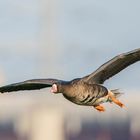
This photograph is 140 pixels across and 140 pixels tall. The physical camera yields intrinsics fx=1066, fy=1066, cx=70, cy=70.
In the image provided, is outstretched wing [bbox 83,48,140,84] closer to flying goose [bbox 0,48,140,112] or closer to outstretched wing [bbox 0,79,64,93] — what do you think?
flying goose [bbox 0,48,140,112]

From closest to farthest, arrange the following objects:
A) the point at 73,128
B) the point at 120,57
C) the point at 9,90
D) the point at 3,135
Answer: the point at 120,57, the point at 9,90, the point at 3,135, the point at 73,128

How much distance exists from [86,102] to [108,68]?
125 cm

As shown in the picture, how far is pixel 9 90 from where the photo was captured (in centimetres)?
3058

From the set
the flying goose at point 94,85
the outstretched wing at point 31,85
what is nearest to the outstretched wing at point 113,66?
the flying goose at point 94,85

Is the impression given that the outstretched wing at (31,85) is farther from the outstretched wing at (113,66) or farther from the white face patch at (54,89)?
the outstretched wing at (113,66)

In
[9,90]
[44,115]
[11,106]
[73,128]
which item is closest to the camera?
[9,90]

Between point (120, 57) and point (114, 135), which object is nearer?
point (120, 57)

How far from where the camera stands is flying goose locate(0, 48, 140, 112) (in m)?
27.7

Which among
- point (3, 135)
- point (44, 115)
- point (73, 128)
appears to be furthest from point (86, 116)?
point (44, 115)

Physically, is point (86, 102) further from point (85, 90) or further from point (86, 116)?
point (86, 116)

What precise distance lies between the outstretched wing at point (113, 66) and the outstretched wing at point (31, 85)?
981mm

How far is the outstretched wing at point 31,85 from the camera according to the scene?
2842 cm

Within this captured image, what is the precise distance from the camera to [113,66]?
92.9 feet

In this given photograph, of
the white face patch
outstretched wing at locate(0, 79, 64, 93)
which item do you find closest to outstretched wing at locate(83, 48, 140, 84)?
the white face patch
